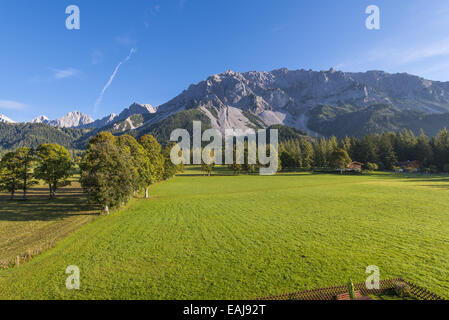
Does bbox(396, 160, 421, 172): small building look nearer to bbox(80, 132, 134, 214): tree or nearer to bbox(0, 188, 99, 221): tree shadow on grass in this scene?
bbox(80, 132, 134, 214): tree

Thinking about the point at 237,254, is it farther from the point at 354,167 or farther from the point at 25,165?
the point at 354,167

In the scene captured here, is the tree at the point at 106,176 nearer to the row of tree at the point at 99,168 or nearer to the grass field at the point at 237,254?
the row of tree at the point at 99,168

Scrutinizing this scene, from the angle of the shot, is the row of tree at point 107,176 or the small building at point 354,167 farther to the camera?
the small building at point 354,167

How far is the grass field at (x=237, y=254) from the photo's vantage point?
1062cm

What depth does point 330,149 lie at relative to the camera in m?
126

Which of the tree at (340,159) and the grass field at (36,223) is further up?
the tree at (340,159)

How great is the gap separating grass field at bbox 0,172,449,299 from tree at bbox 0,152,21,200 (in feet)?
80.1

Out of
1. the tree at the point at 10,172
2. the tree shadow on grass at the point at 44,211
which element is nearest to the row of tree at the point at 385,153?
the tree shadow on grass at the point at 44,211

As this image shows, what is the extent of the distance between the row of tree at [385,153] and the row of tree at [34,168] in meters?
105

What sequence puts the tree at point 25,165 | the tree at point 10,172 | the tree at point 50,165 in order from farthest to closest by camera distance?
the tree at point 25,165
the tree at point 10,172
the tree at point 50,165

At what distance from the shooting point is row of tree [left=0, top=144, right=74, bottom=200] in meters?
39.2
